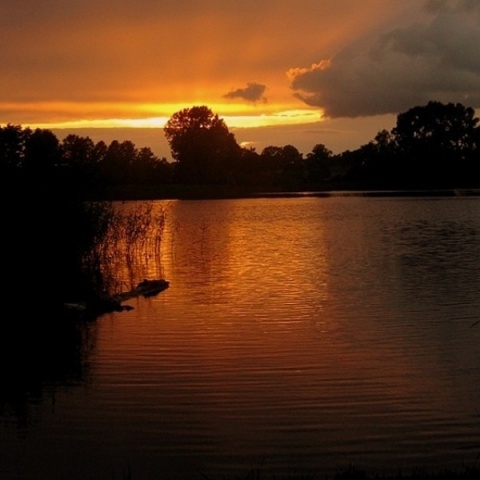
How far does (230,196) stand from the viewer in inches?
Answer: 4168

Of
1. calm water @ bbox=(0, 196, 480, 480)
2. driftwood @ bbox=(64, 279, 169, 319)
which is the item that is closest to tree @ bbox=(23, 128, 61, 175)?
driftwood @ bbox=(64, 279, 169, 319)

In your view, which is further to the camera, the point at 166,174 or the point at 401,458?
the point at 166,174

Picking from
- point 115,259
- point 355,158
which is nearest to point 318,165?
point 355,158

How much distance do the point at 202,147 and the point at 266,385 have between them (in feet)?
339

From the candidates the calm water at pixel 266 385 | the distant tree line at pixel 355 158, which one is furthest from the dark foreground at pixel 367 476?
the distant tree line at pixel 355 158

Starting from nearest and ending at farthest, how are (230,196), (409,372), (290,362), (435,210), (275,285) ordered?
(409,372), (290,362), (275,285), (435,210), (230,196)

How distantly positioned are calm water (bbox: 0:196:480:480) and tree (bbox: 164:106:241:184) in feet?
287

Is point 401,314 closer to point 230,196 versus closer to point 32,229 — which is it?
point 32,229

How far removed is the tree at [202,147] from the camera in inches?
4350

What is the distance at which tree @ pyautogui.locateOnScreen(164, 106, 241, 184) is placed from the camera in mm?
110500

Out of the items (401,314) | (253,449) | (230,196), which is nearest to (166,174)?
(230,196)

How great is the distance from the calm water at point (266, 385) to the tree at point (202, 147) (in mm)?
87627

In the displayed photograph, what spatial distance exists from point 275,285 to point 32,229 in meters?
6.02

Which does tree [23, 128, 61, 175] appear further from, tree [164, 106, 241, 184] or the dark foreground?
tree [164, 106, 241, 184]
